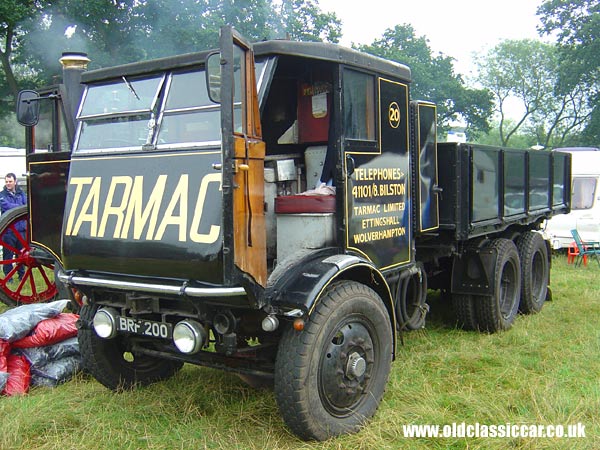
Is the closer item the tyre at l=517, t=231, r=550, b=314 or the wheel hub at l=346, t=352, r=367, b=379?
the wheel hub at l=346, t=352, r=367, b=379

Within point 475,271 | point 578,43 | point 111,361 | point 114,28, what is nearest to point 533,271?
point 475,271

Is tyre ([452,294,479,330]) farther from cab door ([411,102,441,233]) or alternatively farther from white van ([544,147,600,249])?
white van ([544,147,600,249])

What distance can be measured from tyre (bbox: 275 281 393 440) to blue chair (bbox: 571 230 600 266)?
26.9 ft

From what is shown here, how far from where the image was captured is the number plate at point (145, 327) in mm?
3826

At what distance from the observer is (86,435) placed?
4016 millimetres

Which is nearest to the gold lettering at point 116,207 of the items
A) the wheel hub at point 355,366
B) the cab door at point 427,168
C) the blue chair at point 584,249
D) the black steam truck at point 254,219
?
the black steam truck at point 254,219

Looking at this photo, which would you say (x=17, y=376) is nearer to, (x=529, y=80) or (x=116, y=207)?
(x=116, y=207)

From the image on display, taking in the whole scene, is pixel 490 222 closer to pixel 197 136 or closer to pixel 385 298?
pixel 385 298

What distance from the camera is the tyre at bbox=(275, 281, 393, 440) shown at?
366 centimetres

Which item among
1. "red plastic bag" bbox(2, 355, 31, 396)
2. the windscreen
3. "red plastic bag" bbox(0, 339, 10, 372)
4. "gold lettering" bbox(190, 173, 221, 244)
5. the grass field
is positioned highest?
the windscreen

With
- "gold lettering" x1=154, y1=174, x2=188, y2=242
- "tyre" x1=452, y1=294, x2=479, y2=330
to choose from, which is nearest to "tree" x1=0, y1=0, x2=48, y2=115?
"tyre" x1=452, y1=294, x2=479, y2=330

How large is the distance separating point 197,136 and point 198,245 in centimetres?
67

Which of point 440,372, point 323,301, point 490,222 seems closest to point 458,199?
Answer: point 490,222

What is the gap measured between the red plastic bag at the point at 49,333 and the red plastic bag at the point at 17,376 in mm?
123
